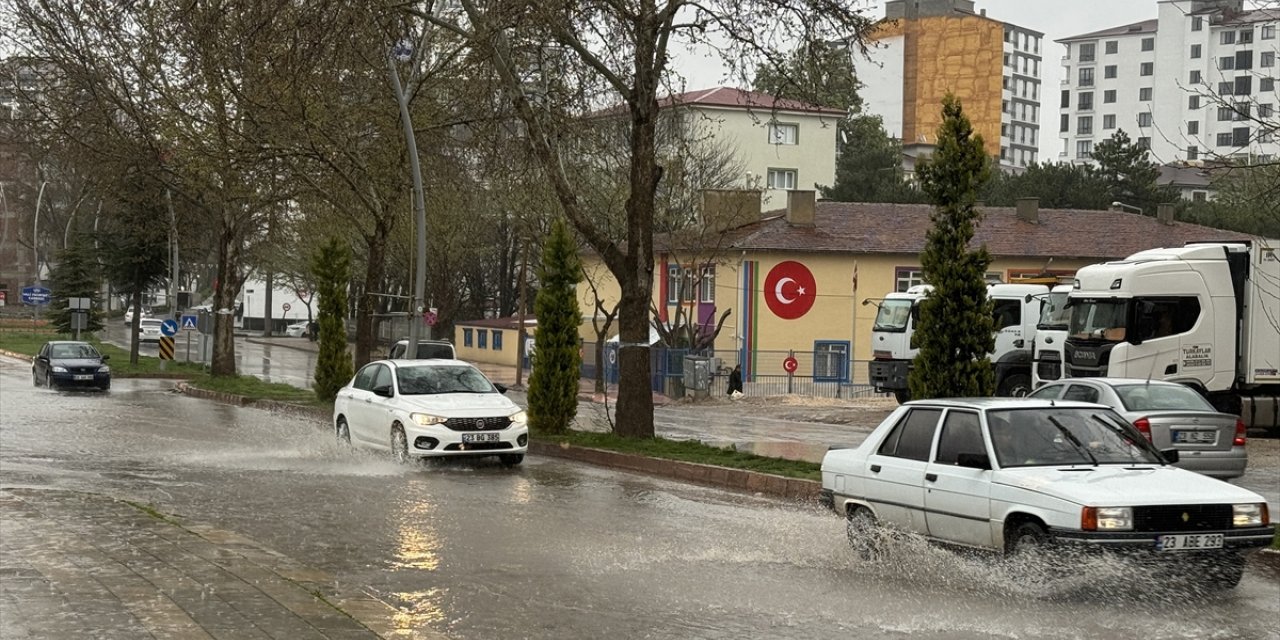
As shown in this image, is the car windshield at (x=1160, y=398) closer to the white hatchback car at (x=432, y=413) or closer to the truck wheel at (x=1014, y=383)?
the white hatchback car at (x=432, y=413)

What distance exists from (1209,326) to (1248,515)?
1822 centimetres

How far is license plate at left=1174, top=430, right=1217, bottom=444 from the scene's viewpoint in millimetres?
17969

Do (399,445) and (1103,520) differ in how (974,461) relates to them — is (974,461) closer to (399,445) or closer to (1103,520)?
(1103,520)

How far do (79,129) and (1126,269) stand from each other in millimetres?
30812

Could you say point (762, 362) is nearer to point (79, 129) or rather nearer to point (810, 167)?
point (79, 129)

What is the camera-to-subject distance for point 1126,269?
1083 inches

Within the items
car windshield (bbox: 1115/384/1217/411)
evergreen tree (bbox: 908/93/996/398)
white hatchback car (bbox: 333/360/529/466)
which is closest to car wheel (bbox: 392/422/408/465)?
white hatchback car (bbox: 333/360/529/466)

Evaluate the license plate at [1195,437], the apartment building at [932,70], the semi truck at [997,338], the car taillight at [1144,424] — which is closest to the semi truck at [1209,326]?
the semi truck at [997,338]

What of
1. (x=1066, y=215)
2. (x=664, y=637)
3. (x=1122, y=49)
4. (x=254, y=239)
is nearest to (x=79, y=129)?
(x=254, y=239)

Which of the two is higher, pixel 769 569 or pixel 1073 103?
pixel 1073 103

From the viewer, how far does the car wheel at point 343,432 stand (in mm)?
22698

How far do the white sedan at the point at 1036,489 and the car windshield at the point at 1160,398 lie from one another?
24.6 feet

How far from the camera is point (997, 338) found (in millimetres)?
34375

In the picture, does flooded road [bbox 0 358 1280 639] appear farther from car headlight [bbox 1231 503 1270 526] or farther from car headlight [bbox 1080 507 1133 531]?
car headlight [bbox 1231 503 1270 526]
